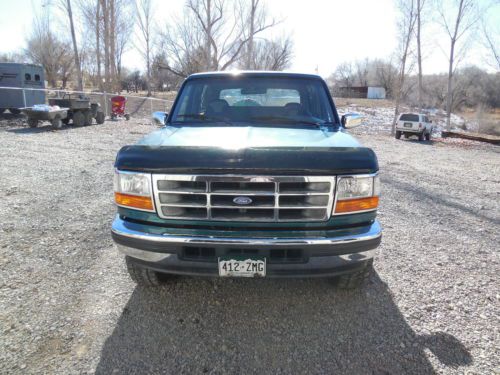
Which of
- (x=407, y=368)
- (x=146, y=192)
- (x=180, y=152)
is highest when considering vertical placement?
(x=180, y=152)

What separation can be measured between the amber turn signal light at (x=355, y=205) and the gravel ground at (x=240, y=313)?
879 mm

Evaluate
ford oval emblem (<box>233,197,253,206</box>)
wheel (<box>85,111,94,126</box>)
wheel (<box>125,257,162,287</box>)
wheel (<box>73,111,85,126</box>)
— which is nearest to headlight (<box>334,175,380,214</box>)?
ford oval emblem (<box>233,197,253,206</box>)

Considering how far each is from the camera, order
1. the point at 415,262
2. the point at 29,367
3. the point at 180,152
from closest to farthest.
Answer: the point at 29,367
the point at 180,152
the point at 415,262

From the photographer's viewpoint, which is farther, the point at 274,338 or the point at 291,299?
the point at 291,299

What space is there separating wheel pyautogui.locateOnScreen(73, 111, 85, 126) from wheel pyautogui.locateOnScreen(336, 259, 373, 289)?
15179 mm

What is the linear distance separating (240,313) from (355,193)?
1265mm

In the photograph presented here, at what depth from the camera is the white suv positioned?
20188 millimetres

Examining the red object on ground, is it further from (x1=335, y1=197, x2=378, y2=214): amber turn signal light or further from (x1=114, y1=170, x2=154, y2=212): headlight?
(x1=335, y1=197, x2=378, y2=214): amber turn signal light

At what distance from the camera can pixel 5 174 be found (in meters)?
6.55

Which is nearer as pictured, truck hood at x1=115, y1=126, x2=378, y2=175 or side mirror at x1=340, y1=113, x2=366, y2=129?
truck hood at x1=115, y1=126, x2=378, y2=175

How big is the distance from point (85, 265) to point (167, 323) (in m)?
1.30

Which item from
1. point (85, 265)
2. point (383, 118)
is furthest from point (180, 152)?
point (383, 118)

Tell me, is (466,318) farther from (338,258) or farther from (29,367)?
(29,367)

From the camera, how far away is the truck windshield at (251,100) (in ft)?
11.6
